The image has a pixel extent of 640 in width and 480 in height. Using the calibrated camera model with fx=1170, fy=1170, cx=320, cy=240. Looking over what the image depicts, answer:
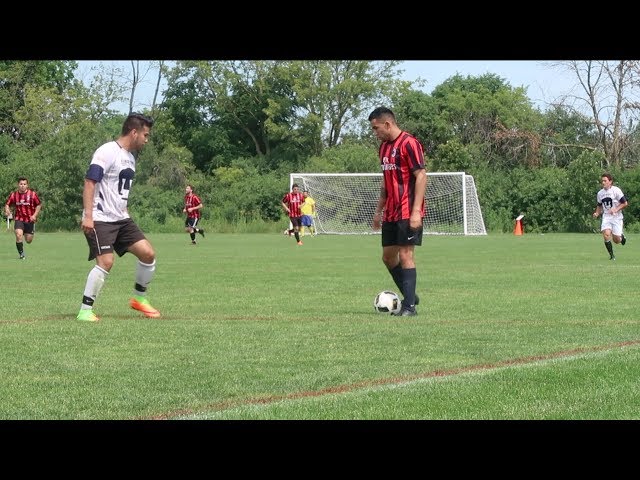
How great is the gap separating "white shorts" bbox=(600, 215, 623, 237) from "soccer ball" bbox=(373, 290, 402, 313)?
15032 millimetres

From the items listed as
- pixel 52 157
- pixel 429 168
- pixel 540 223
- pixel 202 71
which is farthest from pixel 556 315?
pixel 202 71

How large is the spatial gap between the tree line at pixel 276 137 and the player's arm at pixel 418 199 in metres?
45.4

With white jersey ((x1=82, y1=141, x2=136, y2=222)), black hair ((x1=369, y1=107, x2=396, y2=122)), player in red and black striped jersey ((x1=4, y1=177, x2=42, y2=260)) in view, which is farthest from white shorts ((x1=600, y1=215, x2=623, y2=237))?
white jersey ((x1=82, y1=141, x2=136, y2=222))

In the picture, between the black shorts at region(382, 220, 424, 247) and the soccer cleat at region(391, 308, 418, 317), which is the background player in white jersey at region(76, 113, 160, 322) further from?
the soccer cleat at region(391, 308, 418, 317)

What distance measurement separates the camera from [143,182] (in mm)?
69625

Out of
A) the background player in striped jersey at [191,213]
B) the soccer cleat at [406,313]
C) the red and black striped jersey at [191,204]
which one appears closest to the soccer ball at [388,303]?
A: the soccer cleat at [406,313]

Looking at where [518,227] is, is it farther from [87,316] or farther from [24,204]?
[87,316]

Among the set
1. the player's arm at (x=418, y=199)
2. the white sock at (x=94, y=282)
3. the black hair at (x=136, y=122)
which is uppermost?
the black hair at (x=136, y=122)

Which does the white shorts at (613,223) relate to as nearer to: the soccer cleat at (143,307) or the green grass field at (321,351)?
the green grass field at (321,351)

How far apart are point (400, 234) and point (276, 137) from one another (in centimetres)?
6861

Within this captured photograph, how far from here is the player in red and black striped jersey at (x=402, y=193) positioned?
1238cm

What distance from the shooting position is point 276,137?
3177 inches

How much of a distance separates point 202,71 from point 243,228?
73.7ft
